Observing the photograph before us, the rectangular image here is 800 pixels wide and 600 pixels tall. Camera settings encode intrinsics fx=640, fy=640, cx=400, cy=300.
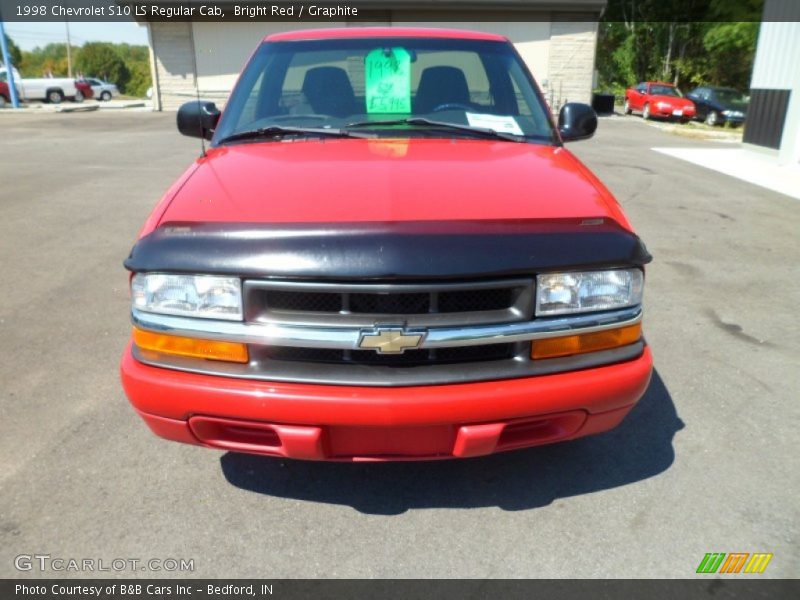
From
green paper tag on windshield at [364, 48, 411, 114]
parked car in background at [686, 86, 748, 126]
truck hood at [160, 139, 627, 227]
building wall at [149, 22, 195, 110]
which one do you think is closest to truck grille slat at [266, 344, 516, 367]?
truck hood at [160, 139, 627, 227]

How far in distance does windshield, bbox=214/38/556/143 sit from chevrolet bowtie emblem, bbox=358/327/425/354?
4.45 feet

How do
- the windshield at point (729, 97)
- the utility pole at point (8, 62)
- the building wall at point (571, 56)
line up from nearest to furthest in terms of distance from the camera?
the windshield at point (729, 97) → the building wall at point (571, 56) → the utility pole at point (8, 62)

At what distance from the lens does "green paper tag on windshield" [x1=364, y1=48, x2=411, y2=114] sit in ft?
10.3

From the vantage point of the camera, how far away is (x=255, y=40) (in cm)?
2409

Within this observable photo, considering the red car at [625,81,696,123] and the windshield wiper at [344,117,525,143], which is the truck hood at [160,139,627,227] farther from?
the red car at [625,81,696,123]

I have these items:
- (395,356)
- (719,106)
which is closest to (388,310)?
(395,356)

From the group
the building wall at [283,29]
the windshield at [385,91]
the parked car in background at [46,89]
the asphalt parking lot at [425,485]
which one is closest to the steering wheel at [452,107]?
the windshield at [385,91]

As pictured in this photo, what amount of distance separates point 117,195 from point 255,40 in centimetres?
1777

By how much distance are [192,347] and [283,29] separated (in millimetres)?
24606

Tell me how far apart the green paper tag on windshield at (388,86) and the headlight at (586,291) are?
57.7 inches

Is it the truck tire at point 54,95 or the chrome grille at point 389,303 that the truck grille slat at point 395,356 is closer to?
the chrome grille at point 389,303

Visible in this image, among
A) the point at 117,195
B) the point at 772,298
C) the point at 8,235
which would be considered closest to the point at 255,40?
the point at 117,195

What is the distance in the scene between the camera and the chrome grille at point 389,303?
196cm
